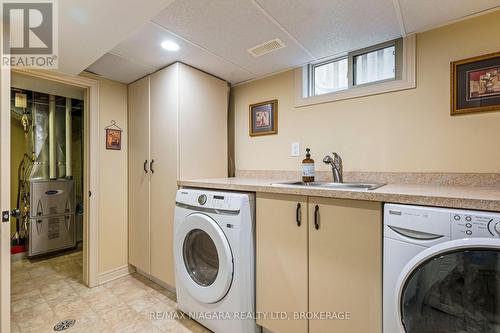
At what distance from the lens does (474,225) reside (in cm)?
84

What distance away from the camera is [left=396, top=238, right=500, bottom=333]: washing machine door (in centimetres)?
82

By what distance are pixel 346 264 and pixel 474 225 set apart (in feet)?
1.77

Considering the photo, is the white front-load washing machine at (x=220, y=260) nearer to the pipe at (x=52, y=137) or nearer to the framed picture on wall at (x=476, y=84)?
the framed picture on wall at (x=476, y=84)

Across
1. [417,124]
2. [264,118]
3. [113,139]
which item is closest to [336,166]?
[417,124]

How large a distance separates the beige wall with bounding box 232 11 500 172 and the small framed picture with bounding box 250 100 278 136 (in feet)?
0.27

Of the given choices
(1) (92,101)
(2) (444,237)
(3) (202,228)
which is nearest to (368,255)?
(2) (444,237)

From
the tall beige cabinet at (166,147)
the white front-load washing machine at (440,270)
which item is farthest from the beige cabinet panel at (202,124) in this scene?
the white front-load washing machine at (440,270)

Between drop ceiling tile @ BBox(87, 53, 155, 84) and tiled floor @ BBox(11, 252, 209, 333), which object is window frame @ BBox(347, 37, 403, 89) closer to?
drop ceiling tile @ BBox(87, 53, 155, 84)

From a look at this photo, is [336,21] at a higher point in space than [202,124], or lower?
higher

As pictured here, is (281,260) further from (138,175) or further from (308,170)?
(138,175)

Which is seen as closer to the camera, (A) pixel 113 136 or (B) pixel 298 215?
(B) pixel 298 215

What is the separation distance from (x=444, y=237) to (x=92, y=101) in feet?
9.07

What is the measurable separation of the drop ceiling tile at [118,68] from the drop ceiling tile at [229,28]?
0.70m

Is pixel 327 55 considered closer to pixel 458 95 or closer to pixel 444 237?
pixel 458 95
